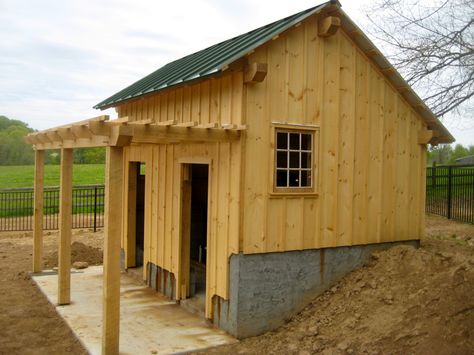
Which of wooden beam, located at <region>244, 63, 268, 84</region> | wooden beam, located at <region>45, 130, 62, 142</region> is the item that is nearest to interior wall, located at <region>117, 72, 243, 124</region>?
wooden beam, located at <region>244, 63, 268, 84</region>

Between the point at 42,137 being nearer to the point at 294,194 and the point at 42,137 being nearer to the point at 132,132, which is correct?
the point at 132,132

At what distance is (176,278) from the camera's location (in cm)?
891

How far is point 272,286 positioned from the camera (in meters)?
7.35

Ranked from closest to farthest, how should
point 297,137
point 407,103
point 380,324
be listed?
1. point 380,324
2. point 297,137
3. point 407,103

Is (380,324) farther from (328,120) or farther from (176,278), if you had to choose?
(176,278)

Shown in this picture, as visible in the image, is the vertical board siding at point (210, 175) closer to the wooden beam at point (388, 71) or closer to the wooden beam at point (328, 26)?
the wooden beam at point (328, 26)

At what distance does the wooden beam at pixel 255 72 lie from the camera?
677 centimetres

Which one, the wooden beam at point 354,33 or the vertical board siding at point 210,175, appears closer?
the vertical board siding at point 210,175

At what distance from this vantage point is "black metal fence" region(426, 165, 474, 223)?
15.8 meters

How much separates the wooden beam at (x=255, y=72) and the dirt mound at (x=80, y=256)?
7669 millimetres

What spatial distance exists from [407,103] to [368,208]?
7.34ft

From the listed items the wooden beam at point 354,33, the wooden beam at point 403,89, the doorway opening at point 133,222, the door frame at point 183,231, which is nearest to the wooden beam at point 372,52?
the wooden beam at point 354,33

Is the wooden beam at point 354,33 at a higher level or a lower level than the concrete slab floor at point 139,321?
higher

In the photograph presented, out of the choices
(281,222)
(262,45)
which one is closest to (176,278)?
(281,222)
